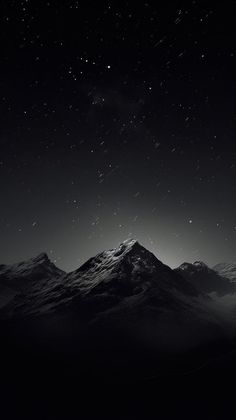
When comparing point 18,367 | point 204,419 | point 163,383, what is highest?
point 18,367

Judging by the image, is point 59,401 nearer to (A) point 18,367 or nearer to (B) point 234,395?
(A) point 18,367

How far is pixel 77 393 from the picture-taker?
6722 inches

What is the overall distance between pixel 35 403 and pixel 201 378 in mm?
80055

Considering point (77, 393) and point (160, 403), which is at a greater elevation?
point (77, 393)

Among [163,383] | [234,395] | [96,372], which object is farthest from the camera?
[96,372]

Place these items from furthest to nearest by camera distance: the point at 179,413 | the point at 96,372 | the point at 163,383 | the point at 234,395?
the point at 96,372 < the point at 163,383 < the point at 234,395 < the point at 179,413

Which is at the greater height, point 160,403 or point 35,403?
point 35,403

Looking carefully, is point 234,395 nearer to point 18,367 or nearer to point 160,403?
point 160,403

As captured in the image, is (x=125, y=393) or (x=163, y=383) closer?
(x=125, y=393)

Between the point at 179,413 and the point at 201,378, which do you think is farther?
the point at 201,378

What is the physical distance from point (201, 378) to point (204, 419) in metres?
50.2

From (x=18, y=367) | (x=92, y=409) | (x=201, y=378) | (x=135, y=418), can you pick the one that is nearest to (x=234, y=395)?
(x=201, y=378)

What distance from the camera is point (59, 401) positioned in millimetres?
163625

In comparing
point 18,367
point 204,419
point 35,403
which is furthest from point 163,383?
point 18,367
